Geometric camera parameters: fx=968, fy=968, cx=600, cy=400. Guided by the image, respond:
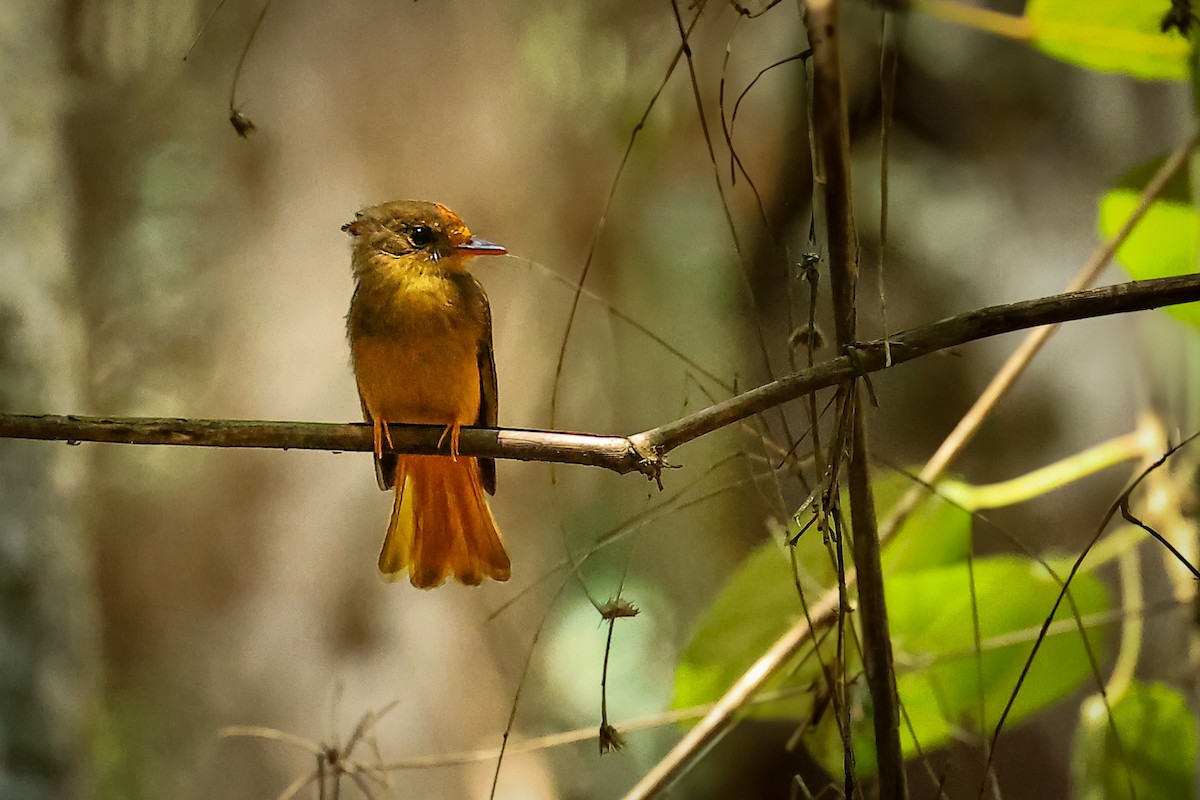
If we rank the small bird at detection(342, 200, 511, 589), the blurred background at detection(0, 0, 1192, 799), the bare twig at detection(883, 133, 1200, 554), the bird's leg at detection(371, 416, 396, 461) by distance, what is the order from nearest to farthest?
the bird's leg at detection(371, 416, 396, 461) → the small bird at detection(342, 200, 511, 589) → the bare twig at detection(883, 133, 1200, 554) → the blurred background at detection(0, 0, 1192, 799)

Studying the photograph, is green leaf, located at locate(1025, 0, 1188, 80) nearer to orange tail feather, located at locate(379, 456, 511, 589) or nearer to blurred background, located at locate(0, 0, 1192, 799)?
blurred background, located at locate(0, 0, 1192, 799)

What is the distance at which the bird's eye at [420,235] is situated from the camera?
3.51 ft

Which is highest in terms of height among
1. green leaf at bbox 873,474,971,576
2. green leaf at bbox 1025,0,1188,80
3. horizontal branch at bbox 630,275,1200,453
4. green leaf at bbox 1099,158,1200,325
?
green leaf at bbox 1025,0,1188,80

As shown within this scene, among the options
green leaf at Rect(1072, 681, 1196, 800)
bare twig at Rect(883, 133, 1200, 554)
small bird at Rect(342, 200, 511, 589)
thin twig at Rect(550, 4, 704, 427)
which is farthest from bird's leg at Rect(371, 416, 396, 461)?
green leaf at Rect(1072, 681, 1196, 800)

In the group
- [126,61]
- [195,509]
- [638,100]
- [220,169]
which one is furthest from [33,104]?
[638,100]

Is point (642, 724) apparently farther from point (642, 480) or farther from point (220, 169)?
point (220, 169)

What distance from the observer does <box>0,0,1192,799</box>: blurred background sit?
130 cm

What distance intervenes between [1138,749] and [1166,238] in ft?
2.14

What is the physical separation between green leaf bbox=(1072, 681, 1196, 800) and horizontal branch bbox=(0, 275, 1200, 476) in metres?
0.69

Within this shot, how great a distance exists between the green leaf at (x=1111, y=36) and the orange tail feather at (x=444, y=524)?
0.94 meters

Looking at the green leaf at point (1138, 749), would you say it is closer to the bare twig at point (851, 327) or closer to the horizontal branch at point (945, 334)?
the bare twig at point (851, 327)

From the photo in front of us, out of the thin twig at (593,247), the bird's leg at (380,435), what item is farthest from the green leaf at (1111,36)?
the bird's leg at (380,435)

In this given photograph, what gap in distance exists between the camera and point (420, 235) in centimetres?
107

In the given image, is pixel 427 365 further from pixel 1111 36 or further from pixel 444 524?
pixel 1111 36
